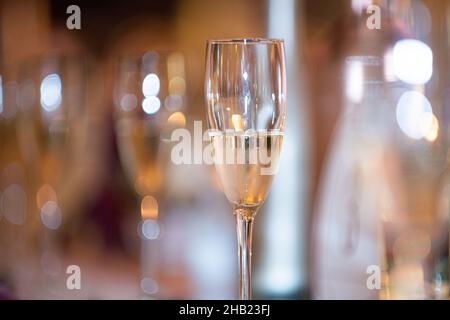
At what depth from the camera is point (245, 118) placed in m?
0.42

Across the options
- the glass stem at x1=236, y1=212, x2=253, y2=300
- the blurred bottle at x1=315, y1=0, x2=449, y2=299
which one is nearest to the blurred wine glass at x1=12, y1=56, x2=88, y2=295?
the blurred bottle at x1=315, y1=0, x2=449, y2=299

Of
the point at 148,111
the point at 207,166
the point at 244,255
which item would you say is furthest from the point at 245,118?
the point at 207,166

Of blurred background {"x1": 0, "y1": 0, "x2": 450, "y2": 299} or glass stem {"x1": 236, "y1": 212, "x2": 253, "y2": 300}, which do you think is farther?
blurred background {"x1": 0, "y1": 0, "x2": 450, "y2": 299}

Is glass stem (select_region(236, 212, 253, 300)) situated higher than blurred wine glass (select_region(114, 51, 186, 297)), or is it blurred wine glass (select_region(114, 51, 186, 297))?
blurred wine glass (select_region(114, 51, 186, 297))

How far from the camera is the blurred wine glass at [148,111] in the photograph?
0.82 metres

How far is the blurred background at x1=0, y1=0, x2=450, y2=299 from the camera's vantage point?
2.72ft

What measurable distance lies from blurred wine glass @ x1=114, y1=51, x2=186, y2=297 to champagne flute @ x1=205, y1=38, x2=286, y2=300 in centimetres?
38

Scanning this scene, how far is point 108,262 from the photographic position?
1238 millimetres

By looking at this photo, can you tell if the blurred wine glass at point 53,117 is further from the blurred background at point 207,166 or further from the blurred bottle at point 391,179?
the blurred bottle at point 391,179

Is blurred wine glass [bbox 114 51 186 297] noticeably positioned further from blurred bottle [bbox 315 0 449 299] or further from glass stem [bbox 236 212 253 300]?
glass stem [bbox 236 212 253 300]

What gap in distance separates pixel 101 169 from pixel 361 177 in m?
0.58
